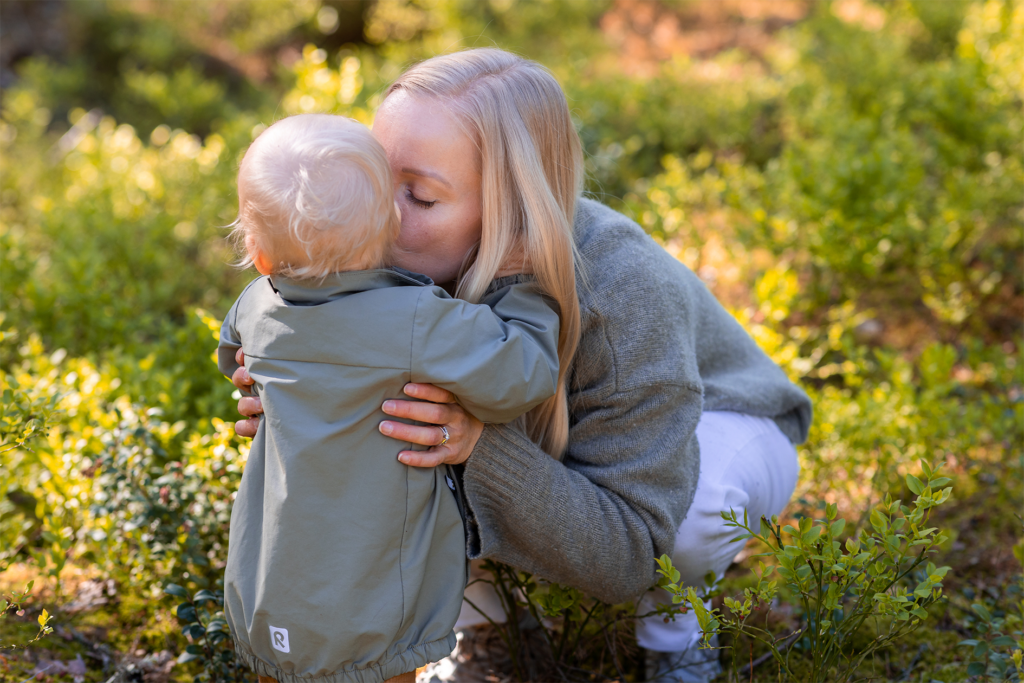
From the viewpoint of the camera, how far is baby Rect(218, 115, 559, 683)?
1.39m

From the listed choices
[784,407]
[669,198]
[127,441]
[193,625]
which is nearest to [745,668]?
[784,407]

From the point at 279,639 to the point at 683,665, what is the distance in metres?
1.04

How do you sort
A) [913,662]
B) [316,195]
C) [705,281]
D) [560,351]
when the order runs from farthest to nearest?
[705,281], [913,662], [560,351], [316,195]

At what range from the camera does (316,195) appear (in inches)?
53.5

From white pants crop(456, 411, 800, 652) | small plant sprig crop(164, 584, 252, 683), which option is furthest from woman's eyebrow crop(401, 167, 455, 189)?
small plant sprig crop(164, 584, 252, 683)

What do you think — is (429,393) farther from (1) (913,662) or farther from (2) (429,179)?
(1) (913,662)

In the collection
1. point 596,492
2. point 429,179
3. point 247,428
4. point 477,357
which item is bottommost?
point 596,492

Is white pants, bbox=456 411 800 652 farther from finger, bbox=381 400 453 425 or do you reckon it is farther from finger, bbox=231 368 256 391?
finger, bbox=231 368 256 391

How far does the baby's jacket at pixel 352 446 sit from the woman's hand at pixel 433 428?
3 cm

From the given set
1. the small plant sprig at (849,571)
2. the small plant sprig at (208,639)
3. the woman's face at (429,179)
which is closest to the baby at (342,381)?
the woman's face at (429,179)

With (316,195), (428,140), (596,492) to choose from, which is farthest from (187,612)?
(428,140)

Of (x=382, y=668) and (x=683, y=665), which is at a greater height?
(x=382, y=668)

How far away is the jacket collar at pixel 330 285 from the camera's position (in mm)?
1423

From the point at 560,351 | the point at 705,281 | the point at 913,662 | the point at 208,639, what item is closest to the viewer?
the point at 560,351
